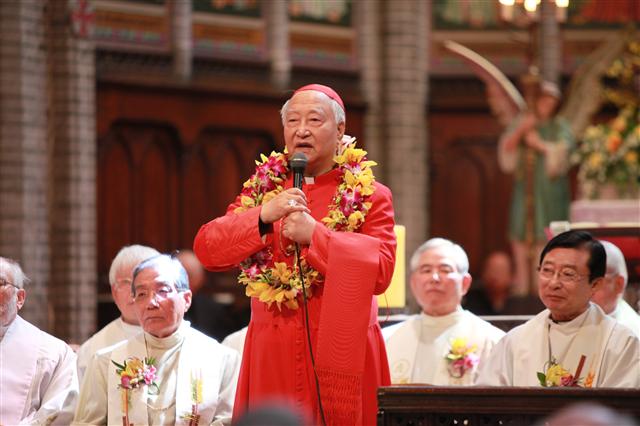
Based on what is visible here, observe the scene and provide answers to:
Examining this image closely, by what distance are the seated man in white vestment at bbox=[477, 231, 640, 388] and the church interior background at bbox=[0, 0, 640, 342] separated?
22.3ft

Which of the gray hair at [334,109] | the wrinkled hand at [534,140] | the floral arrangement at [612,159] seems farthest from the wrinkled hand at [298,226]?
the wrinkled hand at [534,140]

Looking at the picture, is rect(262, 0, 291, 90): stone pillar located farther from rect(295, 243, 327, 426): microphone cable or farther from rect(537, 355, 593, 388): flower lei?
rect(295, 243, 327, 426): microphone cable

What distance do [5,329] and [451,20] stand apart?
33.7ft

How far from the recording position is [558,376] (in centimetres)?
502

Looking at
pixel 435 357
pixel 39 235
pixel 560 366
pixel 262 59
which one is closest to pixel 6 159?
pixel 39 235

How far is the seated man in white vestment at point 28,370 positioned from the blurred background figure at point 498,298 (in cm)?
614

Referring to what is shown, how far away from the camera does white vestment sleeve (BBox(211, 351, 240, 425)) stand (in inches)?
205

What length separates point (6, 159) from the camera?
Result: 11195 millimetres

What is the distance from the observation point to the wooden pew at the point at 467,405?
4.19 m

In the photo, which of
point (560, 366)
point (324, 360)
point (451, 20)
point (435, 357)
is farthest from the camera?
point (451, 20)

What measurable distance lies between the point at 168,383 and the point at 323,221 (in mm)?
1162

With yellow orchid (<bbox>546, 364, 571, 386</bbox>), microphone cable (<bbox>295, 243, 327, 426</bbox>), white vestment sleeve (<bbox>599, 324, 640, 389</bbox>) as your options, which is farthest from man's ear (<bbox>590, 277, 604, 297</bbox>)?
microphone cable (<bbox>295, 243, 327, 426</bbox>)

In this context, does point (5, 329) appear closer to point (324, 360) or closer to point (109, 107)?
point (324, 360)

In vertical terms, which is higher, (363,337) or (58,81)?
(58,81)
